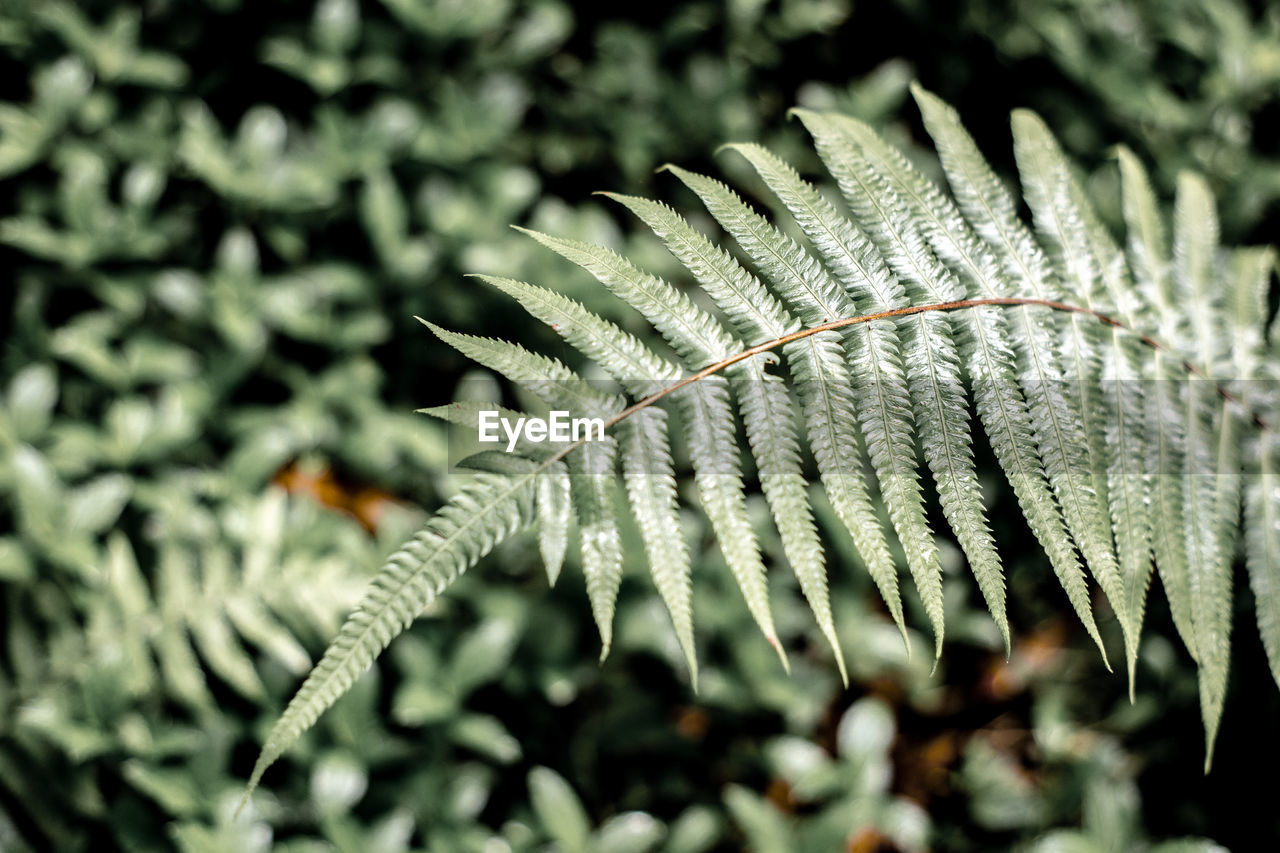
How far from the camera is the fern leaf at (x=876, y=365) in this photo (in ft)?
2.78

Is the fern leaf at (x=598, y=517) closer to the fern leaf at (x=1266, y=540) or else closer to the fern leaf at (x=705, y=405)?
the fern leaf at (x=705, y=405)

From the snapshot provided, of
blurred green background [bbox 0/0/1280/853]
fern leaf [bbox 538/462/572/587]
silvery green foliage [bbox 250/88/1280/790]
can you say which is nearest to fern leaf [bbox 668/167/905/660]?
silvery green foliage [bbox 250/88/1280/790]

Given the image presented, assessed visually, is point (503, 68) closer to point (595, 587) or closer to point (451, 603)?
point (451, 603)

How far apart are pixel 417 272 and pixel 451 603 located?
0.71 m

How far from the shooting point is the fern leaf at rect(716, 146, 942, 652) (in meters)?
0.85

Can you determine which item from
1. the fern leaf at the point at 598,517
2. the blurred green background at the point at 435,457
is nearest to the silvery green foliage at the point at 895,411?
the fern leaf at the point at 598,517

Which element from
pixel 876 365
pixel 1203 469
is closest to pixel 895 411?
pixel 876 365

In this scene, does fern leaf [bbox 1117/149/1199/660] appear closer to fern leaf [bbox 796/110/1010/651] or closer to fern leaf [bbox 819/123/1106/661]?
fern leaf [bbox 819/123/1106/661]

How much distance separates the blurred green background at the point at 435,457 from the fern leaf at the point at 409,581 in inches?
29.8

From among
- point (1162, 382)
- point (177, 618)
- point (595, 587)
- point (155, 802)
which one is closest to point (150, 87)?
point (177, 618)

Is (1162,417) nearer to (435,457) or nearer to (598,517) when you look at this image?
(598,517)

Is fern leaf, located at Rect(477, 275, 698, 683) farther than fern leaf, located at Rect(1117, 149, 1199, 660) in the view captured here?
No

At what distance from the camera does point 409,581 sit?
29.7 inches

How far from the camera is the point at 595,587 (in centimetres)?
81
